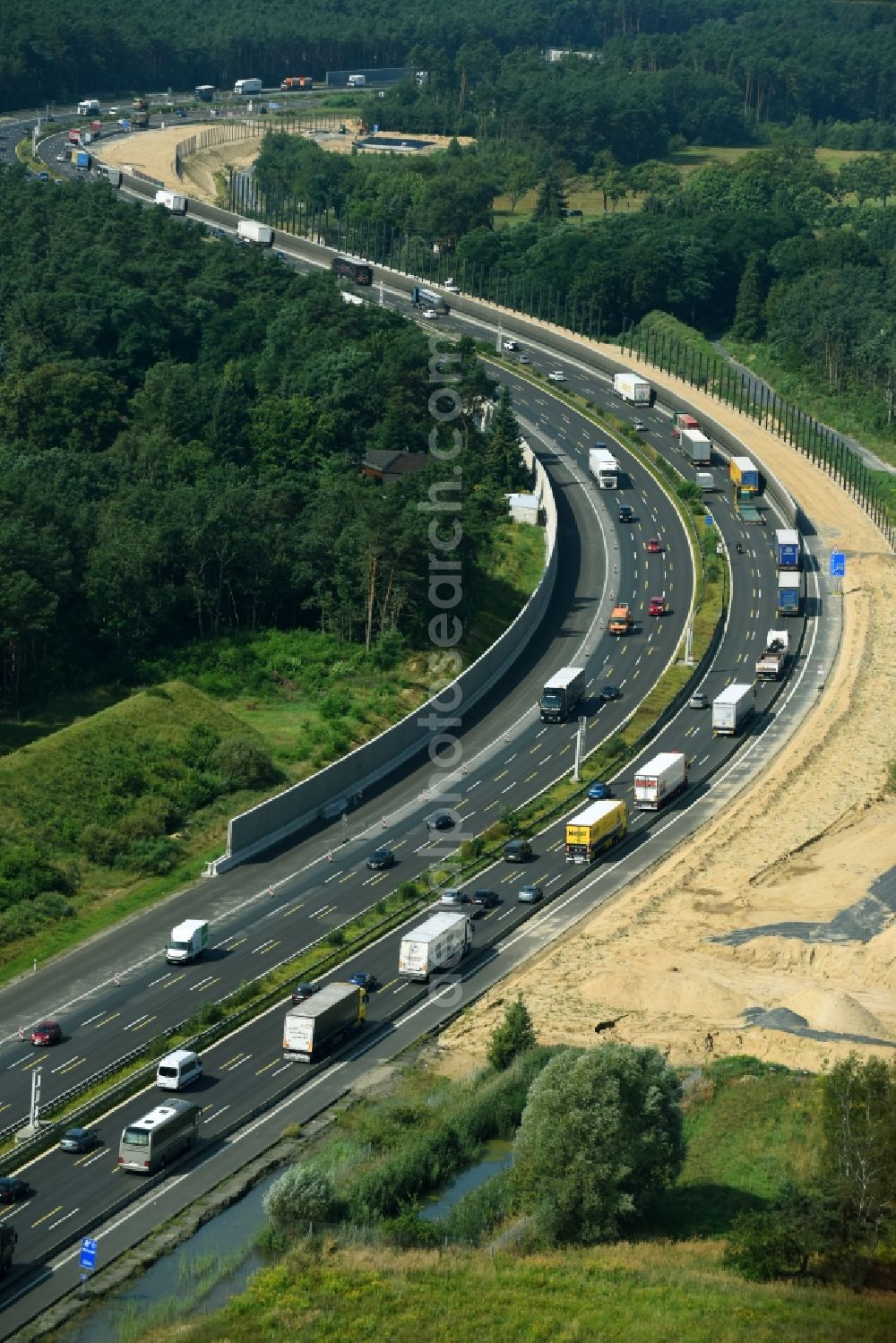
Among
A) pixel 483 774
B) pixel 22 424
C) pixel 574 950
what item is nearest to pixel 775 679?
pixel 483 774

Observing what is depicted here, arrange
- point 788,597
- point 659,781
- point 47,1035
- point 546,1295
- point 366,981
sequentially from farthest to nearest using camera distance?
point 788,597, point 659,781, point 366,981, point 47,1035, point 546,1295

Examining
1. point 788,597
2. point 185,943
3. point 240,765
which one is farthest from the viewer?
point 788,597

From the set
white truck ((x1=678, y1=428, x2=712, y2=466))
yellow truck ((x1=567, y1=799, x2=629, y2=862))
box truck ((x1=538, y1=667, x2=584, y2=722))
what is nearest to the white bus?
yellow truck ((x1=567, y1=799, x2=629, y2=862))

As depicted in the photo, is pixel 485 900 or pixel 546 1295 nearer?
pixel 546 1295

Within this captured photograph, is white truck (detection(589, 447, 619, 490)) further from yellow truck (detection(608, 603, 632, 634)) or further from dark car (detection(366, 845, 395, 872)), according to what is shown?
dark car (detection(366, 845, 395, 872))

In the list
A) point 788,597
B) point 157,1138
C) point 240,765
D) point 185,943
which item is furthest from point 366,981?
point 788,597

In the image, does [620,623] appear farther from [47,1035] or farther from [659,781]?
[47,1035]

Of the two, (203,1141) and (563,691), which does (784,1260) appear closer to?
(203,1141)
